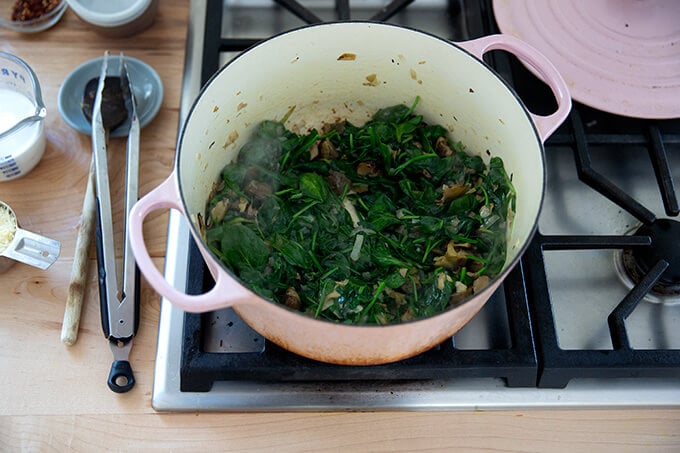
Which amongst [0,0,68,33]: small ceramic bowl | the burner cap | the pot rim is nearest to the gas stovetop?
the burner cap

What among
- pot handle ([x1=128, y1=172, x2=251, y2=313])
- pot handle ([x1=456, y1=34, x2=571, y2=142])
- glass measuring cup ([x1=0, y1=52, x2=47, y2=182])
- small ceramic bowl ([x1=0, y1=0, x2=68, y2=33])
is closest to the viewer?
pot handle ([x1=128, y1=172, x2=251, y2=313])

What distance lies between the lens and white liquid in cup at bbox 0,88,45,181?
0.90m

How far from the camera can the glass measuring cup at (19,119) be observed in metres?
0.89

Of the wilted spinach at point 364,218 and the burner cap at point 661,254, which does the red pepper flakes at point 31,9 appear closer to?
the wilted spinach at point 364,218

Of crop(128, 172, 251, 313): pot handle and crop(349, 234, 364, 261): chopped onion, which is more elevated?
crop(128, 172, 251, 313): pot handle

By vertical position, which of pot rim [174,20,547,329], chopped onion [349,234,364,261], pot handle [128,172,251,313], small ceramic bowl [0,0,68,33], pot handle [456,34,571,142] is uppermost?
pot handle [456,34,571,142]

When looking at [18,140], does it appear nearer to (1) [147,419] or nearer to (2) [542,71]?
(1) [147,419]

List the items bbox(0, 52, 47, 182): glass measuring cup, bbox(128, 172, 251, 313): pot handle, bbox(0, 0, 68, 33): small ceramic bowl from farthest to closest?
1. bbox(0, 0, 68, 33): small ceramic bowl
2. bbox(0, 52, 47, 182): glass measuring cup
3. bbox(128, 172, 251, 313): pot handle

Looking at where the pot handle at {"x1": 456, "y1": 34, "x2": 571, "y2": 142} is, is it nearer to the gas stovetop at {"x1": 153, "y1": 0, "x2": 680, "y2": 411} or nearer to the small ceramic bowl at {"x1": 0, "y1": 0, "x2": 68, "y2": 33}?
the gas stovetop at {"x1": 153, "y1": 0, "x2": 680, "y2": 411}

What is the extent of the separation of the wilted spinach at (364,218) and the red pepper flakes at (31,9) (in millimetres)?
405

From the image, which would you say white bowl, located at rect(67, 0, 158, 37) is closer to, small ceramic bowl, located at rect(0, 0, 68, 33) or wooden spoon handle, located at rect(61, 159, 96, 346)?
small ceramic bowl, located at rect(0, 0, 68, 33)

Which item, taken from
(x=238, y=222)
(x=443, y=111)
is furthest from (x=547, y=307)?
(x=238, y=222)

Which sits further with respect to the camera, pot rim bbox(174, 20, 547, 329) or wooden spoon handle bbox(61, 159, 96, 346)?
wooden spoon handle bbox(61, 159, 96, 346)

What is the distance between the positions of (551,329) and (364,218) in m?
0.26
